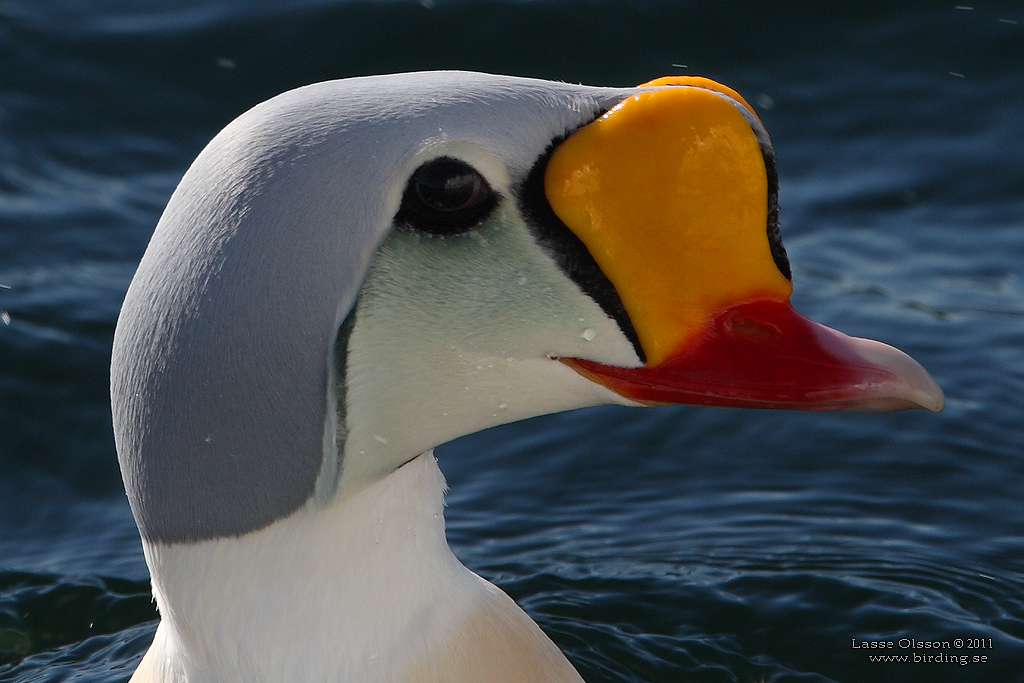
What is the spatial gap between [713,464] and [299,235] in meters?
2.27

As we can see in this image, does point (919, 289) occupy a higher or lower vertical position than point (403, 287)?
lower

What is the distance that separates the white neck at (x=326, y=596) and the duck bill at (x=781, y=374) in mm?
393

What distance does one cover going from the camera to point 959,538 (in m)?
3.34

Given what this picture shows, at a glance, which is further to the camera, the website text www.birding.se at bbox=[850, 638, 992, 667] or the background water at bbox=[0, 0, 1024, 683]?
the background water at bbox=[0, 0, 1024, 683]

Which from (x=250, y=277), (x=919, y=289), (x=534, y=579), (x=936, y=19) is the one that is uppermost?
(x=250, y=277)

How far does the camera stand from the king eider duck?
1648 millimetres

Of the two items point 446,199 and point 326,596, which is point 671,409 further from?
point 446,199

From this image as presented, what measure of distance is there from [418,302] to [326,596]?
0.48 m

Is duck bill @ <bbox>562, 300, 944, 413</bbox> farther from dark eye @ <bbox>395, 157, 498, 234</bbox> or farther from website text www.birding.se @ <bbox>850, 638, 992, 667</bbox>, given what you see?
website text www.birding.se @ <bbox>850, 638, 992, 667</bbox>

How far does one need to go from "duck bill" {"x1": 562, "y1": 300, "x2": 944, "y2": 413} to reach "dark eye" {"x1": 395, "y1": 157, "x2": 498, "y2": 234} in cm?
26

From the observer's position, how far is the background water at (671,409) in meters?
3.19

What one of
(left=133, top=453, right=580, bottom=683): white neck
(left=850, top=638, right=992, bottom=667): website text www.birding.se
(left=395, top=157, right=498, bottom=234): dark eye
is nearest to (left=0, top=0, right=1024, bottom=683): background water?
(left=850, top=638, right=992, bottom=667): website text www.birding.se

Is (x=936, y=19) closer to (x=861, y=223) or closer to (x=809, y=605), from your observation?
(x=861, y=223)

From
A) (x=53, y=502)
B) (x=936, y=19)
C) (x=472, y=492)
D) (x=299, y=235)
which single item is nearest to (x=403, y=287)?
(x=299, y=235)
